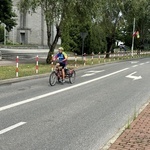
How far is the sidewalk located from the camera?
229 inches

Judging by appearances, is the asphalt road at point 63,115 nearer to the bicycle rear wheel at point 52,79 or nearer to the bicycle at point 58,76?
the bicycle rear wheel at point 52,79

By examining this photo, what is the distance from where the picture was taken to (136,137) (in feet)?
21.2

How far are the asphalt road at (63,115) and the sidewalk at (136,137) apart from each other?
37 centimetres

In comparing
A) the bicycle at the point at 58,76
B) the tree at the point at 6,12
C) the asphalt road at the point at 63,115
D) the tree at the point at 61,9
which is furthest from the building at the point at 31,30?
the asphalt road at the point at 63,115

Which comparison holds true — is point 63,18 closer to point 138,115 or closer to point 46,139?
point 138,115

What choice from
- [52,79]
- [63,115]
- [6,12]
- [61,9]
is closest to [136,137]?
[63,115]

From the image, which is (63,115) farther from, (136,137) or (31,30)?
(31,30)

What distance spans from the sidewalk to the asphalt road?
1.22 ft

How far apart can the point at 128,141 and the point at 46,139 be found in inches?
61.9

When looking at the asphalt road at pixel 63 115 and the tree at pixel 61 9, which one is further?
the tree at pixel 61 9

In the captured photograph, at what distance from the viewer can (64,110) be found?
374 inches

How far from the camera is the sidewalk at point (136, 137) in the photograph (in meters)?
5.81

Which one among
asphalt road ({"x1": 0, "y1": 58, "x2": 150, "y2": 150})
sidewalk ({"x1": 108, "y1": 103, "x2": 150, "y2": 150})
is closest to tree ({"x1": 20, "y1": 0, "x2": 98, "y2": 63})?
asphalt road ({"x1": 0, "y1": 58, "x2": 150, "y2": 150})

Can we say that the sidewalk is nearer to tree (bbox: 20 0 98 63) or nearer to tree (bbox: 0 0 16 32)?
tree (bbox: 20 0 98 63)
